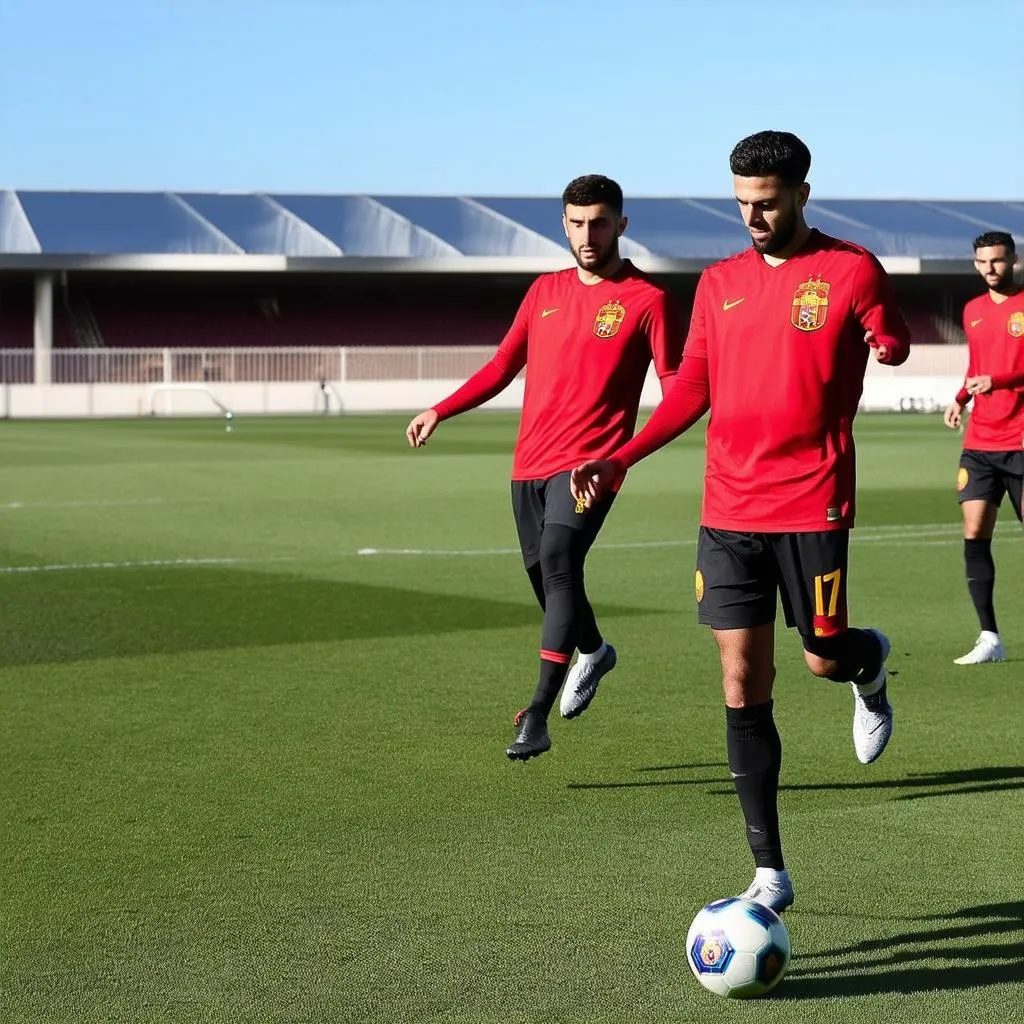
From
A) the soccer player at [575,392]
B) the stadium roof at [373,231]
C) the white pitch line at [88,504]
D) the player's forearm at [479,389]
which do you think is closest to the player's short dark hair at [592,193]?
the soccer player at [575,392]

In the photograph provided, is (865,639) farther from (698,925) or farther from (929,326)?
(929,326)

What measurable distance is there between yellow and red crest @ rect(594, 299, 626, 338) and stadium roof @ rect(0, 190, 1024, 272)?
5078 centimetres

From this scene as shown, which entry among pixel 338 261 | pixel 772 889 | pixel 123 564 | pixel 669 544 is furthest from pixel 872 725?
pixel 338 261

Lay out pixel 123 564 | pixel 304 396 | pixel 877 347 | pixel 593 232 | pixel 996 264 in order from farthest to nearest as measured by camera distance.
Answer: pixel 304 396
pixel 123 564
pixel 996 264
pixel 593 232
pixel 877 347

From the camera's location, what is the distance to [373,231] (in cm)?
6362

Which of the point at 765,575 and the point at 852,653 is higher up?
the point at 765,575

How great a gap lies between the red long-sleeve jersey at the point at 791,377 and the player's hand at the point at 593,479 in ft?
0.32

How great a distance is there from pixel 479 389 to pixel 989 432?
12.3 ft

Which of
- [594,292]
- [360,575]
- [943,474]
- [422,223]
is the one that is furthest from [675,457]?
[422,223]

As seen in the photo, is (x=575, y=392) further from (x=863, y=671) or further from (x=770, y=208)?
(x=770, y=208)

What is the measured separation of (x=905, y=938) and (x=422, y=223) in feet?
200

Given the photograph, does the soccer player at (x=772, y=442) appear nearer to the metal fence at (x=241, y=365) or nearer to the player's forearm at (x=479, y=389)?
the player's forearm at (x=479, y=389)

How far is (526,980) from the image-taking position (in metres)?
4.69

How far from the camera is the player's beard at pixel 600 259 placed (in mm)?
7296
